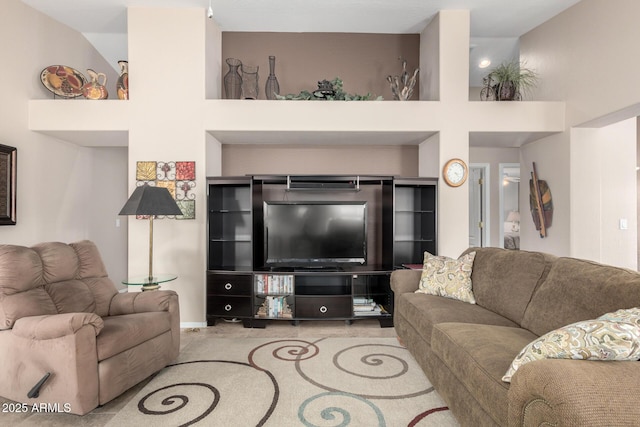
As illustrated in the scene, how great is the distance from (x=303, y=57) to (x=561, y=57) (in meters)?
3.15

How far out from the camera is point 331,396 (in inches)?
89.0

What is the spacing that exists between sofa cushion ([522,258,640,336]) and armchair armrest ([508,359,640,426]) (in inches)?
17.8

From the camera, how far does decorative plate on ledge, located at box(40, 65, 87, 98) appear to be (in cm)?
395

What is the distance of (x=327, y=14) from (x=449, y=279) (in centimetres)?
333

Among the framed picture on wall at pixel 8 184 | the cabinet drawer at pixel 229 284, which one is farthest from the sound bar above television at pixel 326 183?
the framed picture on wall at pixel 8 184

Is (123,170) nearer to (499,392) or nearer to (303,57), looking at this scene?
(303,57)

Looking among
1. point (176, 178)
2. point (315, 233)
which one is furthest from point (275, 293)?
point (176, 178)

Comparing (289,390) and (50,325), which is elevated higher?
(50,325)

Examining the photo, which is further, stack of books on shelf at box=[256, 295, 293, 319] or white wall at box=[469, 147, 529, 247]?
white wall at box=[469, 147, 529, 247]

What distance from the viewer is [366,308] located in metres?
3.85

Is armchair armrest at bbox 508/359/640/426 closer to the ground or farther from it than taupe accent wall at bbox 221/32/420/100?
closer to the ground

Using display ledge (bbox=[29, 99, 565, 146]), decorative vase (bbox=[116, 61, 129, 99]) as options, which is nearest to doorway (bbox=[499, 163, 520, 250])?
display ledge (bbox=[29, 99, 565, 146])

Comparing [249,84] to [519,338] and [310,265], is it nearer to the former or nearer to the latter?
[310,265]

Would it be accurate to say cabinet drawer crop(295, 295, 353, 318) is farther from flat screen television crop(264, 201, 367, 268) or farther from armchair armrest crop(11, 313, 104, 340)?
armchair armrest crop(11, 313, 104, 340)
